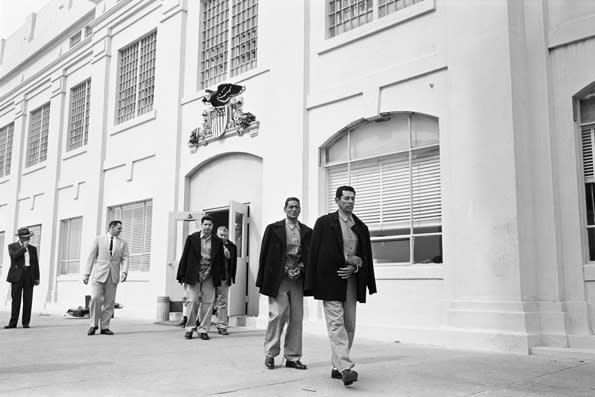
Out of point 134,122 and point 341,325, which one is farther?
point 134,122

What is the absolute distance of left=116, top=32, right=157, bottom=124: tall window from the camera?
16406 mm

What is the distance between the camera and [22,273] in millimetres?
12320

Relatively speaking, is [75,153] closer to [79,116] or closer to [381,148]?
[79,116]

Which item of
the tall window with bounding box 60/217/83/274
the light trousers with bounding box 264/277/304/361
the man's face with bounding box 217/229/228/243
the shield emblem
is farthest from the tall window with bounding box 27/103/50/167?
the light trousers with bounding box 264/277/304/361

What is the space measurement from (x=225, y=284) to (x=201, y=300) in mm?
1439

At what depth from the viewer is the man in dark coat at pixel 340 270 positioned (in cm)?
553

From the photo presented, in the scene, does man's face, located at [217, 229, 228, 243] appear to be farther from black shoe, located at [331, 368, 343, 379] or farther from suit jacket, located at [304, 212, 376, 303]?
black shoe, located at [331, 368, 343, 379]

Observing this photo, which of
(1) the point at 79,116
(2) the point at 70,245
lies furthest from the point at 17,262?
(1) the point at 79,116

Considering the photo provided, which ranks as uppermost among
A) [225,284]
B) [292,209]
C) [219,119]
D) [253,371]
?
[219,119]

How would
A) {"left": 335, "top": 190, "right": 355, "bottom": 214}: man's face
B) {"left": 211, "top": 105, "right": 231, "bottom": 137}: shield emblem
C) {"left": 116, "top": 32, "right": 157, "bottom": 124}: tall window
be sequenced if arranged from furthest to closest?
1. {"left": 116, "top": 32, "right": 157, "bottom": 124}: tall window
2. {"left": 211, "top": 105, "right": 231, "bottom": 137}: shield emblem
3. {"left": 335, "top": 190, "right": 355, "bottom": 214}: man's face

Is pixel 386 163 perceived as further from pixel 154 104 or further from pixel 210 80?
pixel 154 104

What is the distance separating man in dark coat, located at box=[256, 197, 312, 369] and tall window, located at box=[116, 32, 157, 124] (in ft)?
35.6

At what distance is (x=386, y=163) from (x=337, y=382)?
17.4 feet

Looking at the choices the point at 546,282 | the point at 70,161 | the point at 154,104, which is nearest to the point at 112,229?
the point at 154,104
